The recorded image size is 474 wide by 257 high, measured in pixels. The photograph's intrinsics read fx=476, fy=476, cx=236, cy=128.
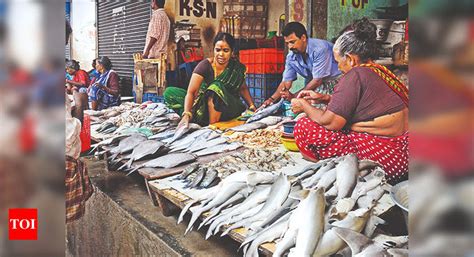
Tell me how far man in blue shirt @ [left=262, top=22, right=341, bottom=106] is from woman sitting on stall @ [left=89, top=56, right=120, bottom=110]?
1.57 meters

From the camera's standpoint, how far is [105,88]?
4766 millimetres

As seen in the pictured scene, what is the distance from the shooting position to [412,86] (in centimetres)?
113

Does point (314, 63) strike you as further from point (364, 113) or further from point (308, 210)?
point (308, 210)

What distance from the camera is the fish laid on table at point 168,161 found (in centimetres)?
423

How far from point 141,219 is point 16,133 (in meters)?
1.43

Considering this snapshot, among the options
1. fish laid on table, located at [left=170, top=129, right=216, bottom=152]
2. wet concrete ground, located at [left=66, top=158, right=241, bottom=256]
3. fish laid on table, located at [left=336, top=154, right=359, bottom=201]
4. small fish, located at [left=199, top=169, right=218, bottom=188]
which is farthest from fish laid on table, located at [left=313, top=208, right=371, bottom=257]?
fish laid on table, located at [left=170, top=129, right=216, bottom=152]

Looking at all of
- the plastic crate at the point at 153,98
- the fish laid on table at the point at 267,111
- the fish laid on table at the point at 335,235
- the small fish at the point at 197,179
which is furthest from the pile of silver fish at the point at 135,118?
the fish laid on table at the point at 335,235

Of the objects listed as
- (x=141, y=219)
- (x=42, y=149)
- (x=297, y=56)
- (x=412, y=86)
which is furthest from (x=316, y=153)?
(x=412, y=86)

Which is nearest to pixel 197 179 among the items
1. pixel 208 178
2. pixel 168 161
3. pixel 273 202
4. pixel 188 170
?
pixel 208 178

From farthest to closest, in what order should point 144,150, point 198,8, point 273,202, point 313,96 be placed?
point 198,8, point 144,150, point 313,96, point 273,202

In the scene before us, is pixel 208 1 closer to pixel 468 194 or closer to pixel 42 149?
pixel 42 149

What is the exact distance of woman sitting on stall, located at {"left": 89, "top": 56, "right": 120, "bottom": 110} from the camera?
4633 millimetres

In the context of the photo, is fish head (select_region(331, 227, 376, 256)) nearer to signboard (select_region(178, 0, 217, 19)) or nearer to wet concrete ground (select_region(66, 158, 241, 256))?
wet concrete ground (select_region(66, 158, 241, 256))

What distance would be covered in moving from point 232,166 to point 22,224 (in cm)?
184
